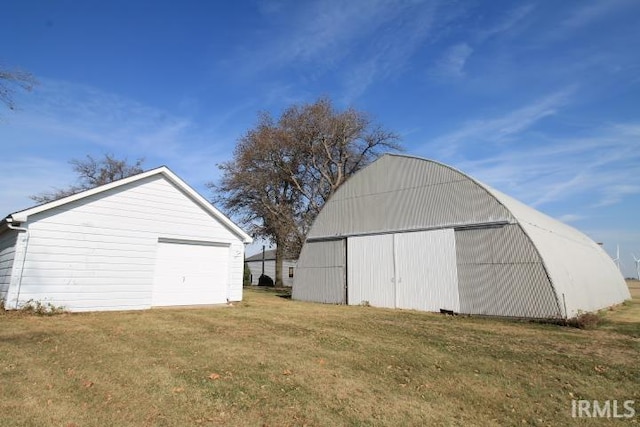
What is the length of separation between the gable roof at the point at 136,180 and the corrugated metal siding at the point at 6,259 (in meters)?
0.67

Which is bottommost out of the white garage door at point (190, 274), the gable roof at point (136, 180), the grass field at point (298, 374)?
the grass field at point (298, 374)

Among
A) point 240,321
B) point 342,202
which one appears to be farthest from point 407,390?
point 342,202

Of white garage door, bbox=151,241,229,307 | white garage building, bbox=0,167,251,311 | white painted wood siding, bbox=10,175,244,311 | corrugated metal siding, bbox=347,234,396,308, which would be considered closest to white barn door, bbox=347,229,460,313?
corrugated metal siding, bbox=347,234,396,308

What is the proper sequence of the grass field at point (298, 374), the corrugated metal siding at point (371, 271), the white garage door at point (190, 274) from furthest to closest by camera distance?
the corrugated metal siding at point (371, 271) < the white garage door at point (190, 274) < the grass field at point (298, 374)

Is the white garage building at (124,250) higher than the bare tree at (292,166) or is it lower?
lower

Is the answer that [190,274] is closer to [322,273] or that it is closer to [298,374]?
[322,273]

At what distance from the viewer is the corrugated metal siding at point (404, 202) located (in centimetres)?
1628

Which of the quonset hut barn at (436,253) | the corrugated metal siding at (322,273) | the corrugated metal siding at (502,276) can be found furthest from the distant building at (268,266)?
the corrugated metal siding at (502,276)

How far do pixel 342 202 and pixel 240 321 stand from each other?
1042cm

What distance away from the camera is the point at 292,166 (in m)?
36.9

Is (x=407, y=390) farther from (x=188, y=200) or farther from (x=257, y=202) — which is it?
(x=257, y=202)

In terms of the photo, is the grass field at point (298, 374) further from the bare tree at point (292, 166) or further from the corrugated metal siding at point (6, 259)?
the bare tree at point (292, 166)

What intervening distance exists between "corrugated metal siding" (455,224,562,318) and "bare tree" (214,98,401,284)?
20.4m

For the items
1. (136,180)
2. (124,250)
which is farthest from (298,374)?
(136,180)
